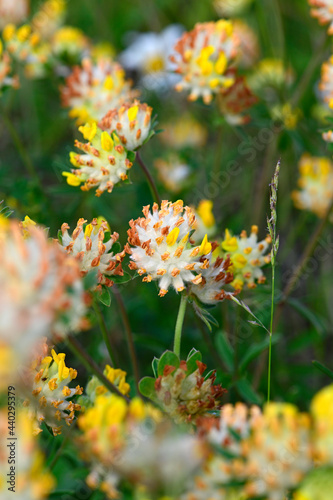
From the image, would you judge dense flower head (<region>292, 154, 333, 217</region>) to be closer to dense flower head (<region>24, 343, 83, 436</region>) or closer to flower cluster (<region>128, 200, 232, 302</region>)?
flower cluster (<region>128, 200, 232, 302</region>)

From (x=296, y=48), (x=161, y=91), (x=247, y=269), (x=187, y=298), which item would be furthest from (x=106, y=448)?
(x=296, y=48)

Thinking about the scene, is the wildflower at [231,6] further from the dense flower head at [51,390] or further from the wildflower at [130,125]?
the dense flower head at [51,390]

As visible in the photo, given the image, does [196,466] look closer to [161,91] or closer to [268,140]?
[268,140]

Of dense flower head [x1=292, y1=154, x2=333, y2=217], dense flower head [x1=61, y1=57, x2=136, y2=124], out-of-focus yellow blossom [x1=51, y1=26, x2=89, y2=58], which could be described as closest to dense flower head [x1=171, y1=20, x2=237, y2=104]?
dense flower head [x1=61, y1=57, x2=136, y2=124]

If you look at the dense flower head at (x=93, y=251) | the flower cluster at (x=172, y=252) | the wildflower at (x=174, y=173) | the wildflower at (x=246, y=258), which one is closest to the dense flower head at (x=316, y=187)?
the wildflower at (x=174, y=173)

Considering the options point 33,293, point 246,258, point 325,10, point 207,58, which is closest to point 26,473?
point 33,293
